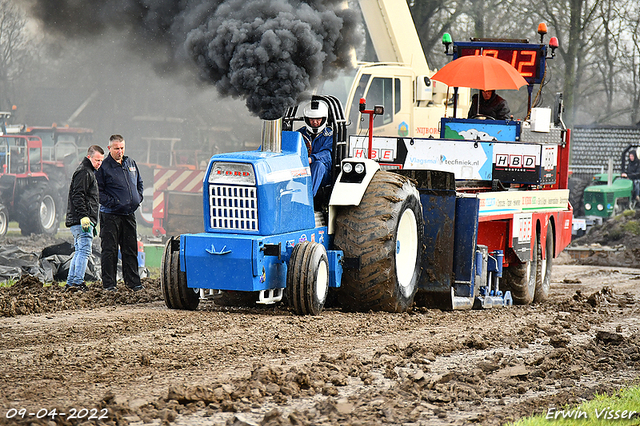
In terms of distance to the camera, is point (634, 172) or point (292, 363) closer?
point (292, 363)

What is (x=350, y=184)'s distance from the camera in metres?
8.28

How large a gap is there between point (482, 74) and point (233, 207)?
17.0 feet

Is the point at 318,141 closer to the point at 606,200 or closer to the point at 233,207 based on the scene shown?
the point at 233,207

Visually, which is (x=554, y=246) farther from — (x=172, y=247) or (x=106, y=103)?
(x=106, y=103)

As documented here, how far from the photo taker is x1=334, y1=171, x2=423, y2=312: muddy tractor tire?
8.09m

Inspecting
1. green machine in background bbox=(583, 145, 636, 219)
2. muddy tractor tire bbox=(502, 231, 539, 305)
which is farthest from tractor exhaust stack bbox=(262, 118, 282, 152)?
green machine in background bbox=(583, 145, 636, 219)

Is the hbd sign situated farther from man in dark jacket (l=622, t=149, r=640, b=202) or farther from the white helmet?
man in dark jacket (l=622, t=149, r=640, b=202)

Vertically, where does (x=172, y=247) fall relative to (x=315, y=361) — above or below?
above

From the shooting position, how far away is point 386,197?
8.23m

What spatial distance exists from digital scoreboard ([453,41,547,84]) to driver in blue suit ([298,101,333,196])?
4999 millimetres

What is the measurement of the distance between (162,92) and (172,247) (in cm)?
1649

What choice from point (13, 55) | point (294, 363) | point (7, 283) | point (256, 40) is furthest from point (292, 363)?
point (13, 55)

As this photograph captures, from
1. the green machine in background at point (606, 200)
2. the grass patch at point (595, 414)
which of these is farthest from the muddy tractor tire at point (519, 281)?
the green machine in background at point (606, 200)

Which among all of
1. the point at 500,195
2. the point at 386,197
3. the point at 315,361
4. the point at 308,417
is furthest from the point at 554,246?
the point at 308,417
